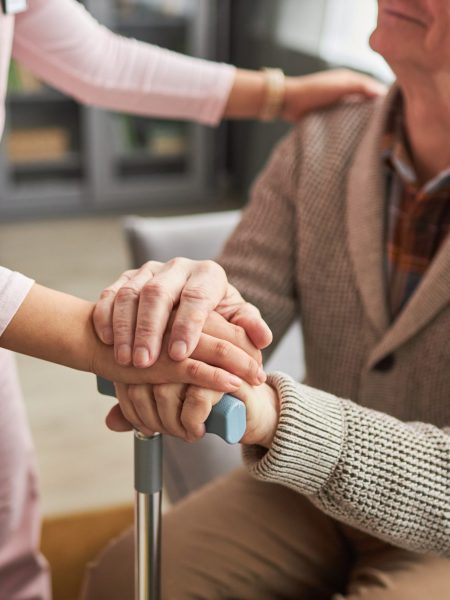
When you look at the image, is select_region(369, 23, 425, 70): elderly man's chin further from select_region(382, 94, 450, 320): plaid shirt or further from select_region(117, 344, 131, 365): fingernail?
select_region(117, 344, 131, 365): fingernail

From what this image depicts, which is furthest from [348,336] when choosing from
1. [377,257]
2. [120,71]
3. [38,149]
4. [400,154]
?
[38,149]

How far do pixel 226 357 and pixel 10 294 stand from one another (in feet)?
0.85

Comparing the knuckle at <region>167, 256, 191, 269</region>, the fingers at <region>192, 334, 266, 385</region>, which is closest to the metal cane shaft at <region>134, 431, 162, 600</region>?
the fingers at <region>192, 334, 266, 385</region>

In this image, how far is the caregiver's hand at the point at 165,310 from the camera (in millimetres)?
881

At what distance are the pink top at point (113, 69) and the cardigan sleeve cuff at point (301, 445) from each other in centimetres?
76

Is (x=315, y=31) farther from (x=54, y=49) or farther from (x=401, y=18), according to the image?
(x=401, y=18)

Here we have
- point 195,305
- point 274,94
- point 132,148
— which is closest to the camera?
point 195,305

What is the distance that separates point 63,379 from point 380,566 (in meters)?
1.81

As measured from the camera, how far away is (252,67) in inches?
162

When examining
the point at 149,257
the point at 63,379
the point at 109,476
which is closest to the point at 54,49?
the point at 149,257

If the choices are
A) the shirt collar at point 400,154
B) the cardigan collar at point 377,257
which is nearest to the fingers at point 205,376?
the cardigan collar at point 377,257

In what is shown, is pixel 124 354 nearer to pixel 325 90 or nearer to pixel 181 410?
pixel 181 410

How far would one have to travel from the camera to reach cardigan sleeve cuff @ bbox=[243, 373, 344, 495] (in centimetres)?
92

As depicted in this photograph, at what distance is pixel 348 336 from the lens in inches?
48.7
